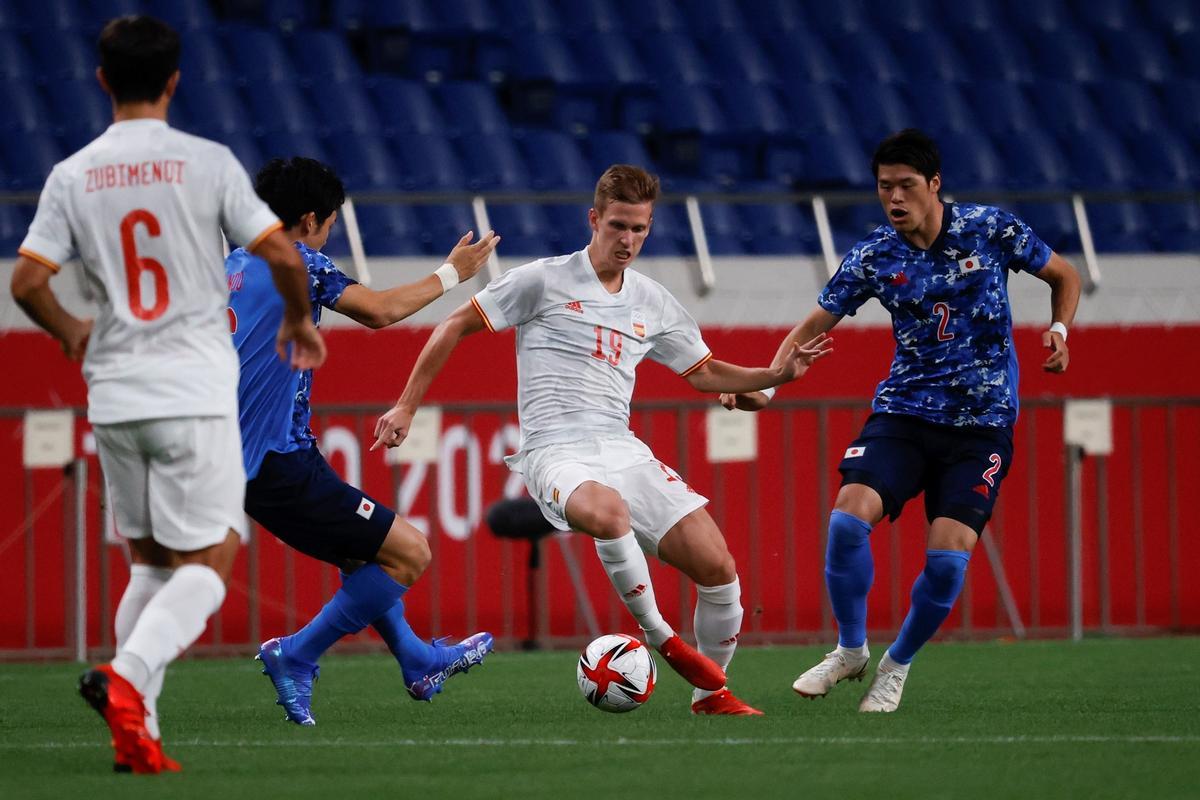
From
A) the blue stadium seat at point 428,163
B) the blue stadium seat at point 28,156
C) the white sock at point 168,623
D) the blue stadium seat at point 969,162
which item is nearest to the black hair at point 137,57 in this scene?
the white sock at point 168,623

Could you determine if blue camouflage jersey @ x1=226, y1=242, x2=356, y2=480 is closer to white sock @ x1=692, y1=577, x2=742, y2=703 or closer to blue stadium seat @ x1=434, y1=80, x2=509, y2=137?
white sock @ x1=692, y1=577, x2=742, y2=703

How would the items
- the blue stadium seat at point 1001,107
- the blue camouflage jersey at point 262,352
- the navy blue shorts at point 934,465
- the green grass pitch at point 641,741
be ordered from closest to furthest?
the green grass pitch at point 641,741
the blue camouflage jersey at point 262,352
the navy blue shorts at point 934,465
the blue stadium seat at point 1001,107

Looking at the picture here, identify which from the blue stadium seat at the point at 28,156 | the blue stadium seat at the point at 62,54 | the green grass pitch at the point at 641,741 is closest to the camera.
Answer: the green grass pitch at the point at 641,741

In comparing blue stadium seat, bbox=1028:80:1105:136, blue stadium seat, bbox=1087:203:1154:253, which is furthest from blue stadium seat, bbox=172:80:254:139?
blue stadium seat, bbox=1028:80:1105:136

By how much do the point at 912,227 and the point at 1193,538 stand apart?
19.3ft

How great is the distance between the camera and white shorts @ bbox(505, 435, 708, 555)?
264 inches

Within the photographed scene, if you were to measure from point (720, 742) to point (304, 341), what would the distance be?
170cm

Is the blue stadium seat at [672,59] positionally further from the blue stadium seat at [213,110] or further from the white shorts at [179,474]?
the white shorts at [179,474]

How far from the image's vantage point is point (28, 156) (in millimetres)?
12812

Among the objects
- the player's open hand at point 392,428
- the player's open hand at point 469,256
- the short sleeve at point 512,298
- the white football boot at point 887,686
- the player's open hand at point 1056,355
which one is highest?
the player's open hand at point 469,256

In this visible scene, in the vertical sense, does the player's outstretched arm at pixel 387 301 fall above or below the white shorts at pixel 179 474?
above

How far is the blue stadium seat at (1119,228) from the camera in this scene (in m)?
14.1

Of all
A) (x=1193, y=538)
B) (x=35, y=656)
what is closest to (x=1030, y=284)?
(x=1193, y=538)

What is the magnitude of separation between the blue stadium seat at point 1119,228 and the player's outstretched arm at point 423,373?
27.0 ft
